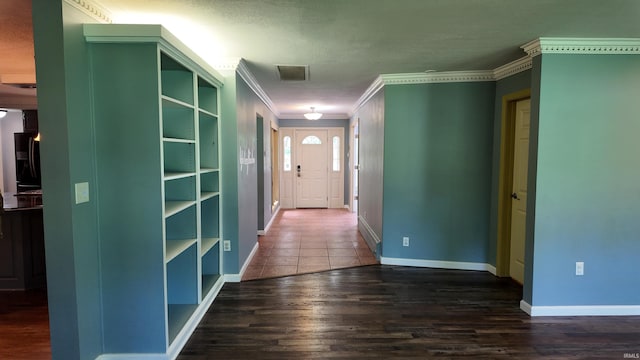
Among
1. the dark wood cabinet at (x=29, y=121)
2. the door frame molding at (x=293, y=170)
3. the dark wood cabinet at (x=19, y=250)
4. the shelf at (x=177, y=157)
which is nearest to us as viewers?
the shelf at (x=177, y=157)

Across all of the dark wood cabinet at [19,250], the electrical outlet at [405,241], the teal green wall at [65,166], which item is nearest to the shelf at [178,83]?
the teal green wall at [65,166]

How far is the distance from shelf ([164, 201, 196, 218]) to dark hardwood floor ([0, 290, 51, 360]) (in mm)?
1280

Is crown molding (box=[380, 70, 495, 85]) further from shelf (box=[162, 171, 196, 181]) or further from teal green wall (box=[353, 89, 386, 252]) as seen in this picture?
shelf (box=[162, 171, 196, 181])

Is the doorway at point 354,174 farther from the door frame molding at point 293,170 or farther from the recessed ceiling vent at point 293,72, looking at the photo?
the recessed ceiling vent at point 293,72

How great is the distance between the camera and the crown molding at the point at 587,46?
287cm

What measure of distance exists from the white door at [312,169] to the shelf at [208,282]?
5.45 metres

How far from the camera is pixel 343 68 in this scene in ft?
12.7

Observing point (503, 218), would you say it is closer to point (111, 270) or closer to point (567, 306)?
point (567, 306)

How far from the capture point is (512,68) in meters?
3.61

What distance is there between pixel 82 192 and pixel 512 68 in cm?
396

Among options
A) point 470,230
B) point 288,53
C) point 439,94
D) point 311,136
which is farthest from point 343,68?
point 311,136

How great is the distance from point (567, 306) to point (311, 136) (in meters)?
6.68

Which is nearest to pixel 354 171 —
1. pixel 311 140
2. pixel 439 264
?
pixel 311 140

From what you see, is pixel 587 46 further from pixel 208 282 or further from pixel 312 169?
pixel 312 169
